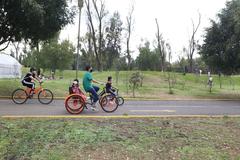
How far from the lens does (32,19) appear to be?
20.5 meters

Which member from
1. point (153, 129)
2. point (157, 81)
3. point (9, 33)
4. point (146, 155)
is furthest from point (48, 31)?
point (157, 81)

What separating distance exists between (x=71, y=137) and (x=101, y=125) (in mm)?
1395

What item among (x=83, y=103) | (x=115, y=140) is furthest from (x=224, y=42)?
(x=115, y=140)

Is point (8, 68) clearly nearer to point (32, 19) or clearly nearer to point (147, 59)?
point (32, 19)

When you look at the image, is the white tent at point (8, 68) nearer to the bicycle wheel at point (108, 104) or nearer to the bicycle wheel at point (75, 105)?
the bicycle wheel at point (108, 104)

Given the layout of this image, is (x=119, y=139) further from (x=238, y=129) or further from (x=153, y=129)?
(x=238, y=129)

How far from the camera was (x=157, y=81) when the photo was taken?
4778cm

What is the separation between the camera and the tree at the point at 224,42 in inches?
1056

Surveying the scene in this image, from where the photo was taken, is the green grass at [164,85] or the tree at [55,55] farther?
the tree at [55,55]

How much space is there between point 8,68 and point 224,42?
3161cm

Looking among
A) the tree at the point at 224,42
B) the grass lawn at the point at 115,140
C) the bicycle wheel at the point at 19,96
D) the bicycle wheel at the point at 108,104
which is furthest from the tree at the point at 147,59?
the grass lawn at the point at 115,140

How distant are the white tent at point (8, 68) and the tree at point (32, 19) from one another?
84.2 ft

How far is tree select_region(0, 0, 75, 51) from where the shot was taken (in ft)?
65.6

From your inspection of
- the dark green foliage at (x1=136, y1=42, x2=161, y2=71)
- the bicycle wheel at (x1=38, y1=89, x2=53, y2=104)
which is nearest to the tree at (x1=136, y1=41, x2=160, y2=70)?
the dark green foliage at (x1=136, y1=42, x2=161, y2=71)
